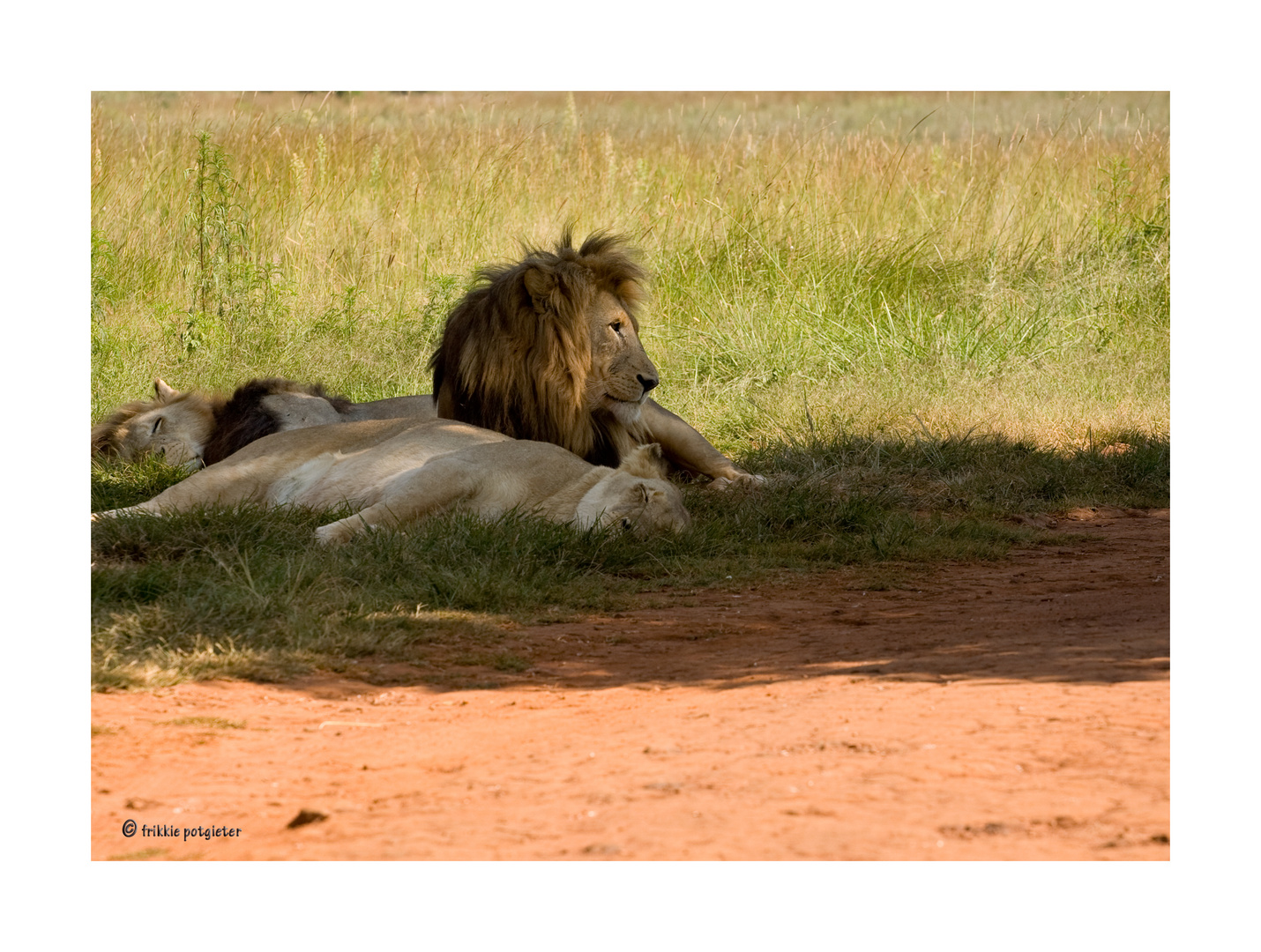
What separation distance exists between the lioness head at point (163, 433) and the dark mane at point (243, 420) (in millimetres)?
73

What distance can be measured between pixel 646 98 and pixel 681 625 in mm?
24875

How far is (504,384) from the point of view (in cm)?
718

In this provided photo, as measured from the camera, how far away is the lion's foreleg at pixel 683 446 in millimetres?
7898

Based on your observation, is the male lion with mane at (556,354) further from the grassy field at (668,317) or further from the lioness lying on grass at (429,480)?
the grassy field at (668,317)

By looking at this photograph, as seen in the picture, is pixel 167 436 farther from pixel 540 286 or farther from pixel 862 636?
pixel 862 636

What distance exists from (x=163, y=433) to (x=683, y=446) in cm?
297

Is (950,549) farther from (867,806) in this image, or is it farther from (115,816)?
(115,816)

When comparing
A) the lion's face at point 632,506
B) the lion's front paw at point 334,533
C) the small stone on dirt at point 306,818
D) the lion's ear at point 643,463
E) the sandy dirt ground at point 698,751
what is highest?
the lion's ear at point 643,463

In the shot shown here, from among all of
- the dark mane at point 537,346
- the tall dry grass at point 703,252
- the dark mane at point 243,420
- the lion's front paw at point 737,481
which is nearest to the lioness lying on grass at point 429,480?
the dark mane at point 537,346

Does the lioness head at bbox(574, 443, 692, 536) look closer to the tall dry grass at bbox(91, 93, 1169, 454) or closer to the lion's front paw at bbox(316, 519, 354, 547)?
the lion's front paw at bbox(316, 519, 354, 547)

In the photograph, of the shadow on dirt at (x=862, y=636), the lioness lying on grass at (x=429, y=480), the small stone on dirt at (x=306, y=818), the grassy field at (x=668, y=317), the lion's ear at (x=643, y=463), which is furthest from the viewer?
the lion's ear at (x=643, y=463)

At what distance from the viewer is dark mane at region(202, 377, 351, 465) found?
7.68 meters

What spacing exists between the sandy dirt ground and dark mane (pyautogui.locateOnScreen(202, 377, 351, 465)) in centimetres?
318
